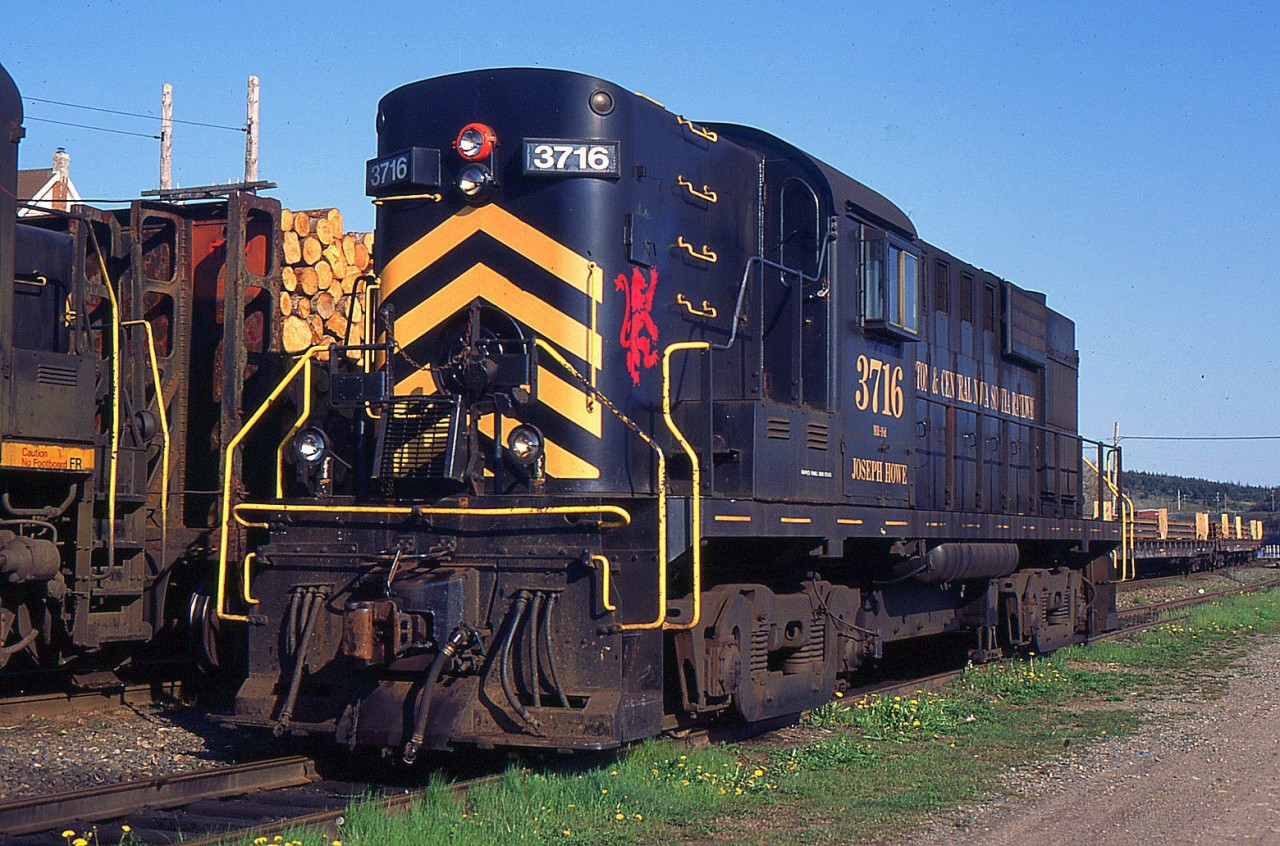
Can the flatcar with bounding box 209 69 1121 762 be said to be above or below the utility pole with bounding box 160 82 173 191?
below

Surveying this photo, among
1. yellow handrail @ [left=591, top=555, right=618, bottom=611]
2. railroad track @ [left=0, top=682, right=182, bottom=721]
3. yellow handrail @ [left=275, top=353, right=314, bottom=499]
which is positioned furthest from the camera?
railroad track @ [left=0, top=682, right=182, bottom=721]

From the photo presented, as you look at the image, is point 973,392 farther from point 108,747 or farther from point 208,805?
point 208,805

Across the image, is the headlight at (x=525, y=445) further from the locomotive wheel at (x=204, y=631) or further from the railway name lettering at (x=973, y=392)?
the railway name lettering at (x=973, y=392)

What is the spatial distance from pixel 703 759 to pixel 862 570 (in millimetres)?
3051

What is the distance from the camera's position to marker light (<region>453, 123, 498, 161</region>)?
282 inches

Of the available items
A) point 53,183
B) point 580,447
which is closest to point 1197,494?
point 53,183

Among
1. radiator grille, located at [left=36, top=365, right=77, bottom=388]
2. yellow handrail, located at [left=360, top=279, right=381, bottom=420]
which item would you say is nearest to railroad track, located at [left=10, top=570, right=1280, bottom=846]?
yellow handrail, located at [left=360, top=279, right=381, bottom=420]

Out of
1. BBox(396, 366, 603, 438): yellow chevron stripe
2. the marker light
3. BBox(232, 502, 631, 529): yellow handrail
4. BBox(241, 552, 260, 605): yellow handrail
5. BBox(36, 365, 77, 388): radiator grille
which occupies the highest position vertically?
the marker light

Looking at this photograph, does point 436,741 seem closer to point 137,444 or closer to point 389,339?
point 389,339

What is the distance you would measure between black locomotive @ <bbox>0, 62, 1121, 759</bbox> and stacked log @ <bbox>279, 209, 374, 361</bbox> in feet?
0.82

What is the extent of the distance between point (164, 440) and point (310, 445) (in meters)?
2.44

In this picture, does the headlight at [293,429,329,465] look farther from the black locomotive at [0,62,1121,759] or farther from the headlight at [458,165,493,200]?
the headlight at [458,165,493,200]

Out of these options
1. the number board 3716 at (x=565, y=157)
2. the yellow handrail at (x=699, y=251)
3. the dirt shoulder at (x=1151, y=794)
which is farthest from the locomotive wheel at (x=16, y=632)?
the dirt shoulder at (x=1151, y=794)

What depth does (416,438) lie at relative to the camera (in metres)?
6.92
